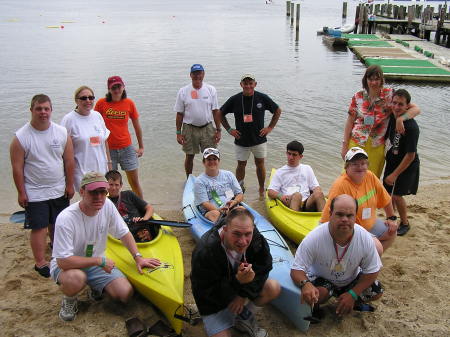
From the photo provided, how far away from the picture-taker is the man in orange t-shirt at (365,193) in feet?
13.3

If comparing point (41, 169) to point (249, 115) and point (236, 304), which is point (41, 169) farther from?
point (249, 115)

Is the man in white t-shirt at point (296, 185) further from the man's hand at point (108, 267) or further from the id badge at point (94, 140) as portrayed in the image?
the man's hand at point (108, 267)

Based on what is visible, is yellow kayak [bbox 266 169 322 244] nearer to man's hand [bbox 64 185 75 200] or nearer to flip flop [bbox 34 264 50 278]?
man's hand [bbox 64 185 75 200]

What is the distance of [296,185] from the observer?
5.68 m

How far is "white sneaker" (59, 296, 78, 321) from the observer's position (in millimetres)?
3664

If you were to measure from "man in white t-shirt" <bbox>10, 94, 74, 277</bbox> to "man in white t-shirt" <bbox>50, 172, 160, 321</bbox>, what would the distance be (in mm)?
758

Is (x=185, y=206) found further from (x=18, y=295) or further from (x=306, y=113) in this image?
(x=306, y=113)

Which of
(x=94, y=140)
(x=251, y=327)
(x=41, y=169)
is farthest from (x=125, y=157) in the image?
(x=251, y=327)

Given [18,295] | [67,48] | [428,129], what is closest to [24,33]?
[67,48]

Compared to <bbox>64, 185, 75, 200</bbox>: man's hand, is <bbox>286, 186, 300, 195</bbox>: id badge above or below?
below

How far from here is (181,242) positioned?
5348 millimetres

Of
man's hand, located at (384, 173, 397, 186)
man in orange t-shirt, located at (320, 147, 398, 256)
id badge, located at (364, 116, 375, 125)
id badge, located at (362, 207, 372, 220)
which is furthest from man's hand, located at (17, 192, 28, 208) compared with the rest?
man's hand, located at (384, 173, 397, 186)

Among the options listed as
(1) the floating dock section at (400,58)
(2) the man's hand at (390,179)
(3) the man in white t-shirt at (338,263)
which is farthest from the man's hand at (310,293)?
A: (1) the floating dock section at (400,58)

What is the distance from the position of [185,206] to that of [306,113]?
26.1 feet
